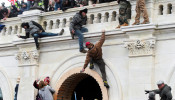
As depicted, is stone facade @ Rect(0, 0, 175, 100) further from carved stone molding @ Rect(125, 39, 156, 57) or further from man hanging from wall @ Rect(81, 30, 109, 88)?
man hanging from wall @ Rect(81, 30, 109, 88)

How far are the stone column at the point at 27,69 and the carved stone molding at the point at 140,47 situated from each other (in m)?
4.27

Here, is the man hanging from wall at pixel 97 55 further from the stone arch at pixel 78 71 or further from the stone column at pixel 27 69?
the stone column at pixel 27 69

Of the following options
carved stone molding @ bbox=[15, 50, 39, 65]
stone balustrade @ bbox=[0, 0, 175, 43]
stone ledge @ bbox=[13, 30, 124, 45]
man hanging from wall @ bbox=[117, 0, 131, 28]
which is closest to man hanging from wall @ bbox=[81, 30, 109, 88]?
stone ledge @ bbox=[13, 30, 124, 45]

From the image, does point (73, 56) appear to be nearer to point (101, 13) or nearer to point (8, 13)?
point (101, 13)

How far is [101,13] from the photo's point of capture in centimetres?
1717

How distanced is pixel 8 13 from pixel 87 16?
187 inches

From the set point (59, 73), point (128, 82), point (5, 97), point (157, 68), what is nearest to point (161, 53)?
point (157, 68)

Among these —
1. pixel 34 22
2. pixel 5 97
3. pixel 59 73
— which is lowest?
pixel 5 97

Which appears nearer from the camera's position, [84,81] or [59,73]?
[59,73]

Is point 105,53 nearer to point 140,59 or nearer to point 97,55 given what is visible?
point 97,55

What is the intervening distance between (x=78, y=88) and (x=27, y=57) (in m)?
2.48

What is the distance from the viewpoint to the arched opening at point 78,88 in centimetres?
1758

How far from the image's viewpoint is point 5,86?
19234mm

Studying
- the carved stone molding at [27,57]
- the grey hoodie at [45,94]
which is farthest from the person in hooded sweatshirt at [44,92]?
the carved stone molding at [27,57]
